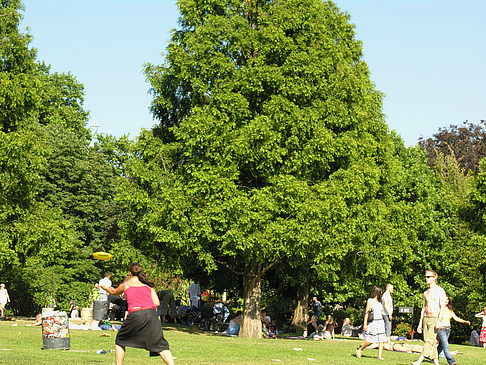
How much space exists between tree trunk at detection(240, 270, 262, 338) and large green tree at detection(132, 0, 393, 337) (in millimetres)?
51

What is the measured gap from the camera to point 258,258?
25266 millimetres

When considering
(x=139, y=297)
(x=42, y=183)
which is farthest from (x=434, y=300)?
(x=42, y=183)

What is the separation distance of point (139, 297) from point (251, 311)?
55.9ft

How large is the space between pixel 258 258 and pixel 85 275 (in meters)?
18.9

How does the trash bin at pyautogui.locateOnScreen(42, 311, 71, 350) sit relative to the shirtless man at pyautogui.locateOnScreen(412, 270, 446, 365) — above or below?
below

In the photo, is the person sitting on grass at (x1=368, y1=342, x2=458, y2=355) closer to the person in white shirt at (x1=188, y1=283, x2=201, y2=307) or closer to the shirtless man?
the shirtless man

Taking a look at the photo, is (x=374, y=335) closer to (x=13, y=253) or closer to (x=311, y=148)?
(x=311, y=148)

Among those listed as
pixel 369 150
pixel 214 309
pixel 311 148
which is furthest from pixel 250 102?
pixel 214 309

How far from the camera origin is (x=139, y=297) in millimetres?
10961

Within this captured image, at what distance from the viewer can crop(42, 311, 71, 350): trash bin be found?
16.2m

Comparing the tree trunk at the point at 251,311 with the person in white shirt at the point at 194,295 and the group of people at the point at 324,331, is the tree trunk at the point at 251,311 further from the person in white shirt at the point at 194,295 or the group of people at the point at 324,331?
→ the person in white shirt at the point at 194,295

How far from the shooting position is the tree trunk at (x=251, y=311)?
27500 mm

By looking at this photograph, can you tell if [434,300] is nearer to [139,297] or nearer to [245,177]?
[139,297]

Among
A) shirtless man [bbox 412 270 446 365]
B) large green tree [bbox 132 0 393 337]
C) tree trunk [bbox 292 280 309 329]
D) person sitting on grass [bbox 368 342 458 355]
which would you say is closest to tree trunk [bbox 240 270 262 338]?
large green tree [bbox 132 0 393 337]
